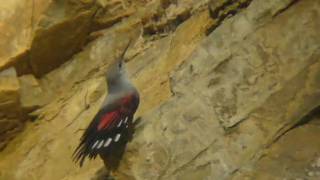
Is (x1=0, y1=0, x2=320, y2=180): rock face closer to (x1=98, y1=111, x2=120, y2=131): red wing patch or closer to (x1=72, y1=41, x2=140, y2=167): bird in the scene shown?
(x1=72, y1=41, x2=140, y2=167): bird

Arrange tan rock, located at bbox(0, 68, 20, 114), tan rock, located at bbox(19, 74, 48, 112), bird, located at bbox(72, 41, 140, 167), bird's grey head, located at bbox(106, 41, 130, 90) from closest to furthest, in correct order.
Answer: bird, located at bbox(72, 41, 140, 167) → bird's grey head, located at bbox(106, 41, 130, 90) → tan rock, located at bbox(0, 68, 20, 114) → tan rock, located at bbox(19, 74, 48, 112)

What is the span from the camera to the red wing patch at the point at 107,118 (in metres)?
3.90

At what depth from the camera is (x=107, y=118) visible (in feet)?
12.9

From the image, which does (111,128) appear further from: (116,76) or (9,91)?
(9,91)

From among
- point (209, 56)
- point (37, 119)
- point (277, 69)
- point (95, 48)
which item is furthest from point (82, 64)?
point (277, 69)

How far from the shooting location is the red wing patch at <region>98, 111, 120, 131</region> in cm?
390

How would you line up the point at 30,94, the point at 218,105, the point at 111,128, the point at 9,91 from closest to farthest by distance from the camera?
the point at 111,128, the point at 218,105, the point at 9,91, the point at 30,94

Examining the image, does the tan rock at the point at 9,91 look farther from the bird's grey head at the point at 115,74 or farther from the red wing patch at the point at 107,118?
the red wing patch at the point at 107,118

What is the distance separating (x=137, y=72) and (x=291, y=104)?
2193mm

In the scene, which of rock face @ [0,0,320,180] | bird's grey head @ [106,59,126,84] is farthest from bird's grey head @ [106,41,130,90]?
rock face @ [0,0,320,180]

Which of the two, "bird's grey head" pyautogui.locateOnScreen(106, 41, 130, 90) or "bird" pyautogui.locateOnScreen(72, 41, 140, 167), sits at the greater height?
"bird's grey head" pyautogui.locateOnScreen(106, 41, 130, 90)

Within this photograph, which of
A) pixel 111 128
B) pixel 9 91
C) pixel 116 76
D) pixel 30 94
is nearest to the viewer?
pixel 111 128

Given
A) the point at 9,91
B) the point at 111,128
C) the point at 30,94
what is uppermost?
the point at 111,128

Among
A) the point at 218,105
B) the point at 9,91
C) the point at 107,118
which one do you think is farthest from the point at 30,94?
the point at 218,105
